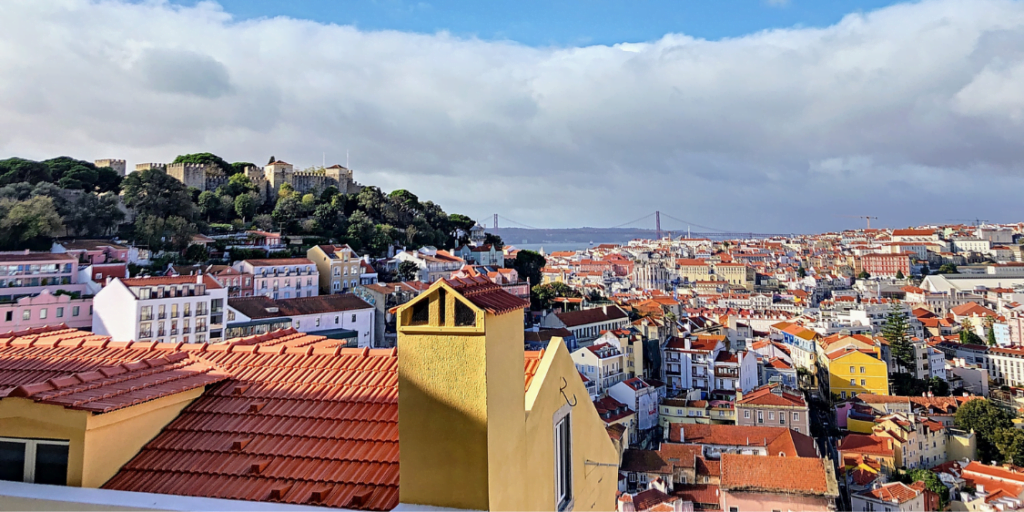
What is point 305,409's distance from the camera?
3.74 metres

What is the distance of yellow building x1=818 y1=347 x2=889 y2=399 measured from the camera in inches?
1555

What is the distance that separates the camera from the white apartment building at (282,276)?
123 ft

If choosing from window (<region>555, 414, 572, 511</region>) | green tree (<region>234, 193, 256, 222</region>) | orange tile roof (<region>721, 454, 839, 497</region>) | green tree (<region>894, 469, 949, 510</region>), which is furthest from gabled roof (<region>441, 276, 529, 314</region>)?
green tree (<region>234, 193, 256, 222</region>)

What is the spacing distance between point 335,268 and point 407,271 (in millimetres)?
6848

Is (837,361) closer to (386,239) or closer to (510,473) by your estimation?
(386,239)

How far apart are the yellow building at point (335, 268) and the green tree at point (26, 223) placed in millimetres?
15554

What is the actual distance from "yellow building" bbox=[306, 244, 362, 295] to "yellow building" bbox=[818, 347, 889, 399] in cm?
3426

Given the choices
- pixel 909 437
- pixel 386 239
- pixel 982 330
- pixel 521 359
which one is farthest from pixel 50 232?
pixel 982 330

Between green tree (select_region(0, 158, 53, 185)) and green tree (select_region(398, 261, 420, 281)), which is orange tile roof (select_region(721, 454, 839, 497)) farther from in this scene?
green tree (select_region(0, 158, 53, 185))

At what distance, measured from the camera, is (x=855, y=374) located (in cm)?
3975

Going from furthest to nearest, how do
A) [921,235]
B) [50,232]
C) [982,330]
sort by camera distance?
[921,235], [982,330], [50,232]

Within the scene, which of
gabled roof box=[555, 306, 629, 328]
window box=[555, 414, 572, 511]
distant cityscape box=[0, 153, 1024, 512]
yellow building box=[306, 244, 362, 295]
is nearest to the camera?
distant cityscape box=[0, 153, 1024, 512]

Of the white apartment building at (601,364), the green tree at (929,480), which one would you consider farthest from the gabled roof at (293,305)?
the green tree at (929,480)

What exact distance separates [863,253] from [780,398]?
91.3m
